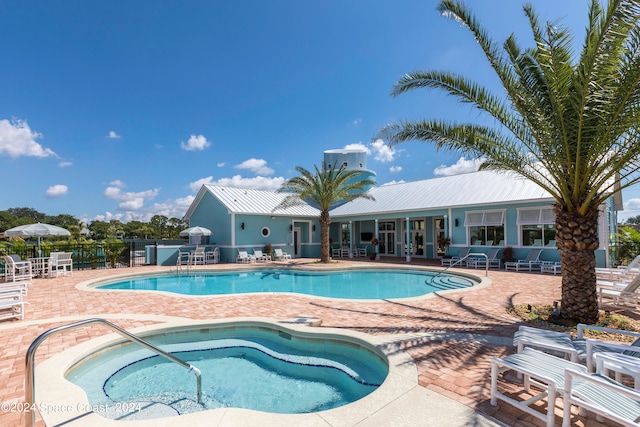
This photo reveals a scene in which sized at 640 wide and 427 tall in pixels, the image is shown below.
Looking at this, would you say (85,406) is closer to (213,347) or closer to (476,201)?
(213,347)

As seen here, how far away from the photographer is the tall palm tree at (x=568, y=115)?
526 centimetres

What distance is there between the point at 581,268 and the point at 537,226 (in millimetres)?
11049

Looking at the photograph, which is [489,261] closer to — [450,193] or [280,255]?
[450,193]

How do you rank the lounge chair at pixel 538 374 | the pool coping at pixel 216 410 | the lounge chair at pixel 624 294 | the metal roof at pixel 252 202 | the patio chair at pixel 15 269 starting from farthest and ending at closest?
the metal roof at pixel 252 202
the patio chair at pixel 15 269
the lounge chair at pixel 624 294
the pool coping at pixel 216 410
the lounge chair at pixel 538 374

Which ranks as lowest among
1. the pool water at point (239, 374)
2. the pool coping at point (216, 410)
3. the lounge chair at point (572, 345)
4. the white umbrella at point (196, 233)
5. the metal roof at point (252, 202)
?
the pool water at point (239, 374)

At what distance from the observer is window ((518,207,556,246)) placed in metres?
15.4

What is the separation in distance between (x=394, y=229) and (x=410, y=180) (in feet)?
13.7

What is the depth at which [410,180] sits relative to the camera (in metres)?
24.4

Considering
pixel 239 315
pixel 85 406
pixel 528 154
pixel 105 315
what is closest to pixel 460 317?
pixel 528 154

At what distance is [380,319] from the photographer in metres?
6.84

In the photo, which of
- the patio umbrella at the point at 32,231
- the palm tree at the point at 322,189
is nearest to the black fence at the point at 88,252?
the patio umbrella at the point at 32,231

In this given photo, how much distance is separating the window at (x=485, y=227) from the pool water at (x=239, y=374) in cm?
1510

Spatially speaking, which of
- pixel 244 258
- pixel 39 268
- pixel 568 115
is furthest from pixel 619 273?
pixel 39 268

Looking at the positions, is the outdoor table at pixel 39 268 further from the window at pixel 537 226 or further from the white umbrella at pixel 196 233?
the window at pixel 537 226
